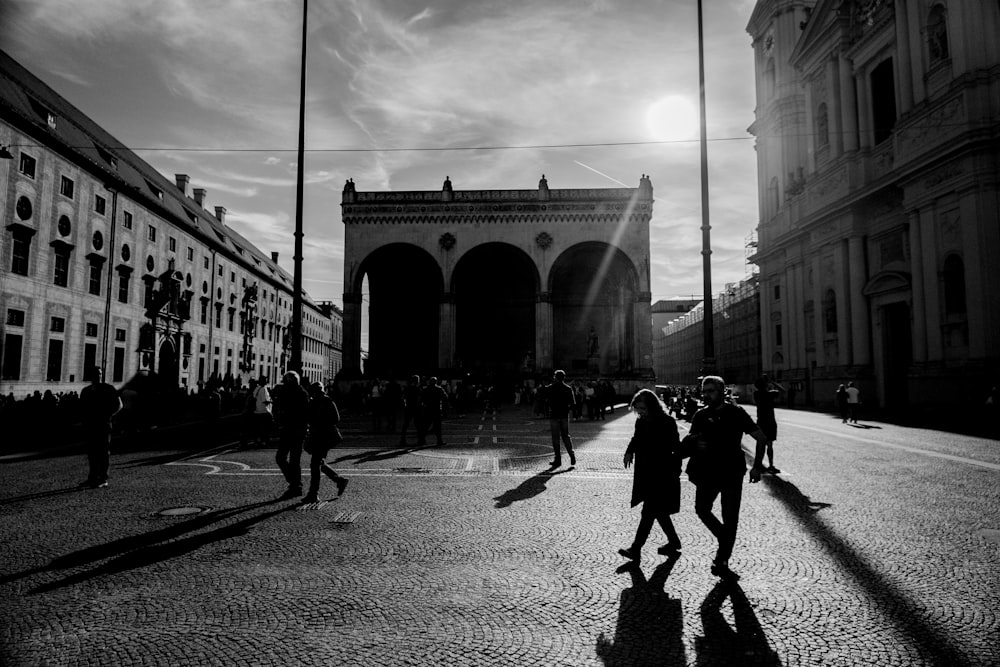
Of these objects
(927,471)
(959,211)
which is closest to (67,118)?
(927,471)

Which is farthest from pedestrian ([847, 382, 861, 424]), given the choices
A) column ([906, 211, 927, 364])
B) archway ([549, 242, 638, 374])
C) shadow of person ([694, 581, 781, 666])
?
archway ([549, 242, 638, 374])

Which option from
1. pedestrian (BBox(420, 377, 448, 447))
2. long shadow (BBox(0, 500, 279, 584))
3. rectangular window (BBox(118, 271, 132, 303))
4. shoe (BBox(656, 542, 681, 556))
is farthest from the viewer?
rectangular window (BBox(118, 271, 132, 303))

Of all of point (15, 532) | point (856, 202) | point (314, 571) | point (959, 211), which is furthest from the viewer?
point (856, 202)

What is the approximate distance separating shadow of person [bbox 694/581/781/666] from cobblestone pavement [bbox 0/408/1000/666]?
0.02 meters

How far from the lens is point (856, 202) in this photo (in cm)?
3222

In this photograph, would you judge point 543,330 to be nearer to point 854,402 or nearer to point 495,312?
point 495,312

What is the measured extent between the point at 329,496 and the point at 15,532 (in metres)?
3.36

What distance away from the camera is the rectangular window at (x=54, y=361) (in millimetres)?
29438

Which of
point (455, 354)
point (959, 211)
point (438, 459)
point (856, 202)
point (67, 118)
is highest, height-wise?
point (67, 118)

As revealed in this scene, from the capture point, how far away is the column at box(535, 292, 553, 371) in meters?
44.8

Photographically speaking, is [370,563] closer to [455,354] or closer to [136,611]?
[136,611]

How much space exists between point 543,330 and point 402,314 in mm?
12109

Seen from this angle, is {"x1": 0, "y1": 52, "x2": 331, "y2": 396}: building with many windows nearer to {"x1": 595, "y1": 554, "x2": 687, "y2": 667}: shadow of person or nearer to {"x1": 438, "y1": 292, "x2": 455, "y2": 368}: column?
{"x1": 438, "y1": 292, "x2": 455, "y2": 368}: column

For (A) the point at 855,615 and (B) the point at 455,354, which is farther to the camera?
(B) the point at 455,354
